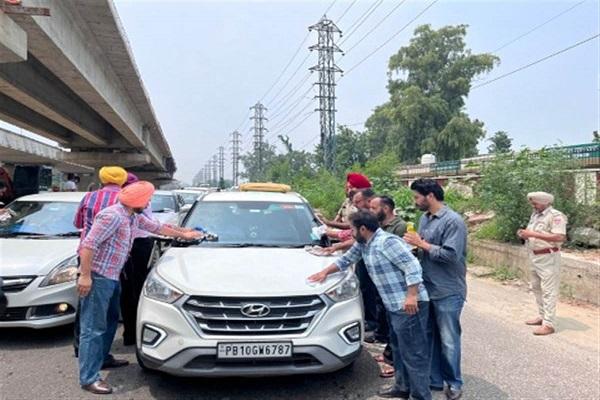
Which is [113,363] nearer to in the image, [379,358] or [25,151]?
[379,358]

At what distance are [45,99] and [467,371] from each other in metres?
12.1

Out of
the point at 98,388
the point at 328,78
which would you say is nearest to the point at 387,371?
the point at 98,388

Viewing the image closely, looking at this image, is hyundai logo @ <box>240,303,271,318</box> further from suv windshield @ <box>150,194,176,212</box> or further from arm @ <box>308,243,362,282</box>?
suv windshield @ <box>150,194,176,212</box>

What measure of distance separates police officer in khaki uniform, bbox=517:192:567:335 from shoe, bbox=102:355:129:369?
4288mm

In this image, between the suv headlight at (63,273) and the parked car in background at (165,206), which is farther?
the parked car in background at (165,206)

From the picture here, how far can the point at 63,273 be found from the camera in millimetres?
4727

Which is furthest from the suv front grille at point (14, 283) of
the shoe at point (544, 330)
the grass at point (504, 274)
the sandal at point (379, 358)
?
the grass at point (504, 274)

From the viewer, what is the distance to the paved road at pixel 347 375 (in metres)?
3.64

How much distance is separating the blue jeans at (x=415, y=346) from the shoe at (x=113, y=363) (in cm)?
237

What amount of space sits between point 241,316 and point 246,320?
4cm

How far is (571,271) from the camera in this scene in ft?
23.4

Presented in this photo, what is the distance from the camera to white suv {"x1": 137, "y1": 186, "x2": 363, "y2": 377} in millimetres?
3258

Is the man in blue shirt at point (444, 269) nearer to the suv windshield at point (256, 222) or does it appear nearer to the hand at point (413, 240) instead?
the hand at point (413, 240)

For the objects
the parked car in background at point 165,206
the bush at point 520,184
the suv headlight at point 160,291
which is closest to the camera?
the suv headlight at point 160,291
